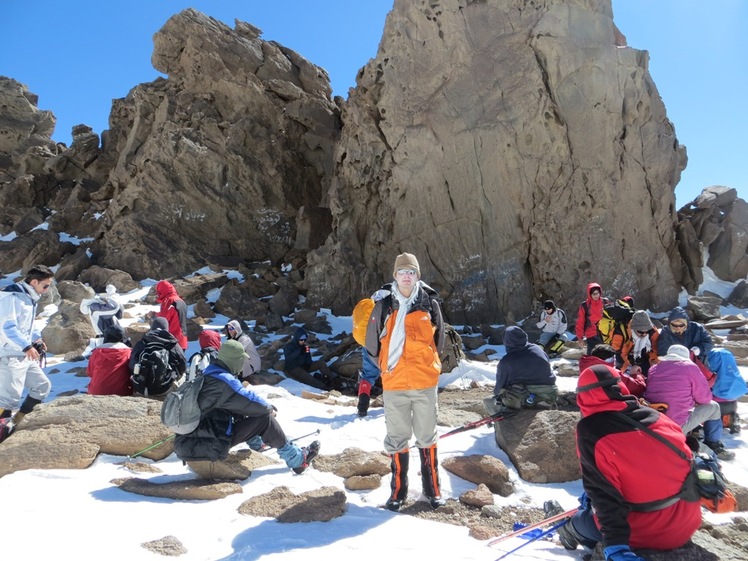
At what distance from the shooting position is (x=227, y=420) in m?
4.88

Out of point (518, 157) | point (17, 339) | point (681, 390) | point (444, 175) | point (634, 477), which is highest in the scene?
point (518, 157)

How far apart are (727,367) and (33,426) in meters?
8.60

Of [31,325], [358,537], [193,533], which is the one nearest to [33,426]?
[31,325]

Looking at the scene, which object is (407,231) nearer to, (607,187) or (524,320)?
(524,320)

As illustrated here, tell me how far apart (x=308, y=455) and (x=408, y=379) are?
1582 millimetres

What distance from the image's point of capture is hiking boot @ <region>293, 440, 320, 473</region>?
5.09m

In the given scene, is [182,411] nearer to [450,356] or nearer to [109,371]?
[109,371]

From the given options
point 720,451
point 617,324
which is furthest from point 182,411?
point 617,324

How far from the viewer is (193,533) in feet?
12.3

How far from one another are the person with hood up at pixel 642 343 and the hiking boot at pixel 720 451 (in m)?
2.15

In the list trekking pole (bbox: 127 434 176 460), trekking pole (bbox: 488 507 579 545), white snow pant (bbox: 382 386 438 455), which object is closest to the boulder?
trekking pole (bbox: 488 507 579 545)

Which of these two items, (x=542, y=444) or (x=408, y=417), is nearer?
(x=408, y=417)

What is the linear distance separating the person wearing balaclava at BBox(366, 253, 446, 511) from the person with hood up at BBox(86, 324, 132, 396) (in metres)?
4.55

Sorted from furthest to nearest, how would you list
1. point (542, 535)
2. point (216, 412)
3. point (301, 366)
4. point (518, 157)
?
point (518, 157), point (301, 366), point (216, 412), point (542, 535)
